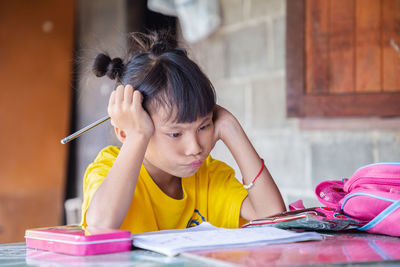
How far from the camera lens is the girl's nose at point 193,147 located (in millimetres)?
1390

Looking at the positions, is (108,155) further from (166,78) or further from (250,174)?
(250,174)

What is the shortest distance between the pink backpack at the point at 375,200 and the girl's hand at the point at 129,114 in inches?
19.7

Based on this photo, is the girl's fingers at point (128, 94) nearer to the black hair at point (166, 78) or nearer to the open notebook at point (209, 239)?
the black hair at point (166, 78)

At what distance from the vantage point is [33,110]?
3766mm

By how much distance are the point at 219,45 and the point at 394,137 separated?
1.25m

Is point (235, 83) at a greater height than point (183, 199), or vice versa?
point (235, 83)

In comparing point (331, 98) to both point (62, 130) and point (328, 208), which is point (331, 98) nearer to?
point (328, 208)

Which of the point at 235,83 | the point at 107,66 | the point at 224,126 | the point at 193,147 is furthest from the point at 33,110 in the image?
the point at 193,147

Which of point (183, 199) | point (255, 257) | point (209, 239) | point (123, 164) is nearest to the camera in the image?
point (255, 257)

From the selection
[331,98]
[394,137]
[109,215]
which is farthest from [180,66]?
[394,137]

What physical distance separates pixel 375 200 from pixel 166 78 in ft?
2.10

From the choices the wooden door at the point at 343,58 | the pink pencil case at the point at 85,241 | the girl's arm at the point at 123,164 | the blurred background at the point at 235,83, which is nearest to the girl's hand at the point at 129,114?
the girl's arm at the point at 123,164

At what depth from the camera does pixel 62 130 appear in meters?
3.82

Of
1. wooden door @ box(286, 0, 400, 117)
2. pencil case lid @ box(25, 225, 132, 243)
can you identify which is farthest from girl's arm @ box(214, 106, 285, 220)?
wooden door @ box(286, 0, 400, 117)
